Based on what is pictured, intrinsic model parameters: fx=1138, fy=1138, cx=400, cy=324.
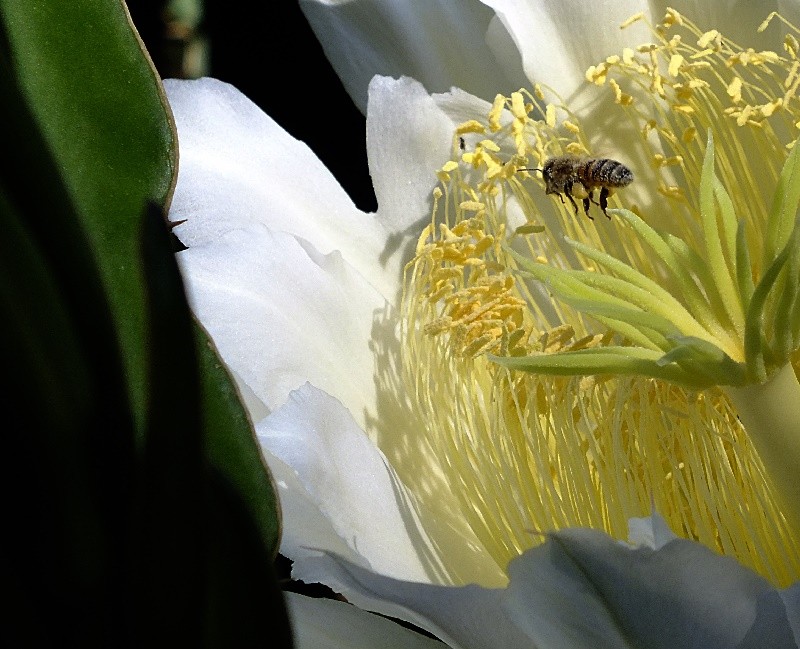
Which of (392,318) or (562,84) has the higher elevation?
(562,84)

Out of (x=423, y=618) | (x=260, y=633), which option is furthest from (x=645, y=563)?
(x=260, y=633)

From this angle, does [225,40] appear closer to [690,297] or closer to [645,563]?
[690,297]

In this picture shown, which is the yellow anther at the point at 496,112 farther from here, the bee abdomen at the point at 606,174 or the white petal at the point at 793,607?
the white petal at the point at 793,607

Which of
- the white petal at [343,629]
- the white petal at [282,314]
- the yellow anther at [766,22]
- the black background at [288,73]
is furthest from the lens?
the black background at [288,73]

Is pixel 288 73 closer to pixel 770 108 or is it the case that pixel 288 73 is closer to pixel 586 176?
pixel 586 176

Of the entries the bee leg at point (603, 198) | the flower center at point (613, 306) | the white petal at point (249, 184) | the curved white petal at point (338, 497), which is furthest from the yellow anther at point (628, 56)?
the curved white petal at point (338, 497)

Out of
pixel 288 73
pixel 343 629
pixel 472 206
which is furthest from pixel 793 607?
pixel 288 73

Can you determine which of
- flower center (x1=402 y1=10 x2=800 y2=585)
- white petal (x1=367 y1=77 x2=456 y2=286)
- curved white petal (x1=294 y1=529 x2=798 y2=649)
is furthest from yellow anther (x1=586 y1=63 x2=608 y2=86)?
curved white petal (x1=294 y1=529 x2=798 y2=649)
